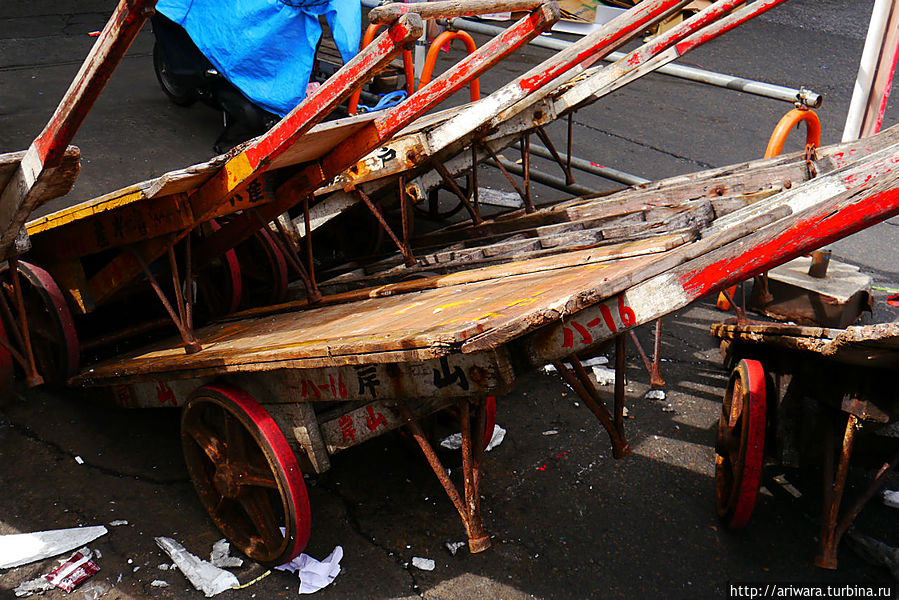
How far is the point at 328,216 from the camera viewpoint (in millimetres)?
5145

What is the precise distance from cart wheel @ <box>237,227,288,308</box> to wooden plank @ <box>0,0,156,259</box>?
1676 millimetres

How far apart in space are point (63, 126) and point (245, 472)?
1.56 m

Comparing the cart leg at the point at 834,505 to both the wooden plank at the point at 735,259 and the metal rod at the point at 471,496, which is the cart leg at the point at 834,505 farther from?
the metal rod at the point at 471,496

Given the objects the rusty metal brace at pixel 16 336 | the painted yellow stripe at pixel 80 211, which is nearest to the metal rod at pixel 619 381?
the painted yellow stripe at pixel 80 211

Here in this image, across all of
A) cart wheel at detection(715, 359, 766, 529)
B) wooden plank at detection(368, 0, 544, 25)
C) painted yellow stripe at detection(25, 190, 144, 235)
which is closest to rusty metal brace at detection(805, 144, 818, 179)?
cart wheel at detection(715, 359, 766, 529)

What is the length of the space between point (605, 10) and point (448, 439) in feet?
33.6

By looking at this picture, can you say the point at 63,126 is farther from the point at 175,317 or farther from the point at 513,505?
the point at 513,505

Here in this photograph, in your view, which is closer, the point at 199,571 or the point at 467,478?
the point at 467,478

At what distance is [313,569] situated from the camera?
3.36 m

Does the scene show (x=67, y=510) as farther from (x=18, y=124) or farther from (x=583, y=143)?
(x=583, y=143)

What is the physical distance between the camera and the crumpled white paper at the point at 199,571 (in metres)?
3.26

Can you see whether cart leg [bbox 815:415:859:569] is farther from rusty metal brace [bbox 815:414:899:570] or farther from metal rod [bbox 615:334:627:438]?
metal rod [bbox 615:334:627:438]

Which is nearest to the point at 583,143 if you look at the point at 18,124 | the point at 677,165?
the point at 677,165

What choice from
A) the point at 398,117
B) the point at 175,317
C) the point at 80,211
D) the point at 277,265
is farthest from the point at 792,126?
the point at 80,211
